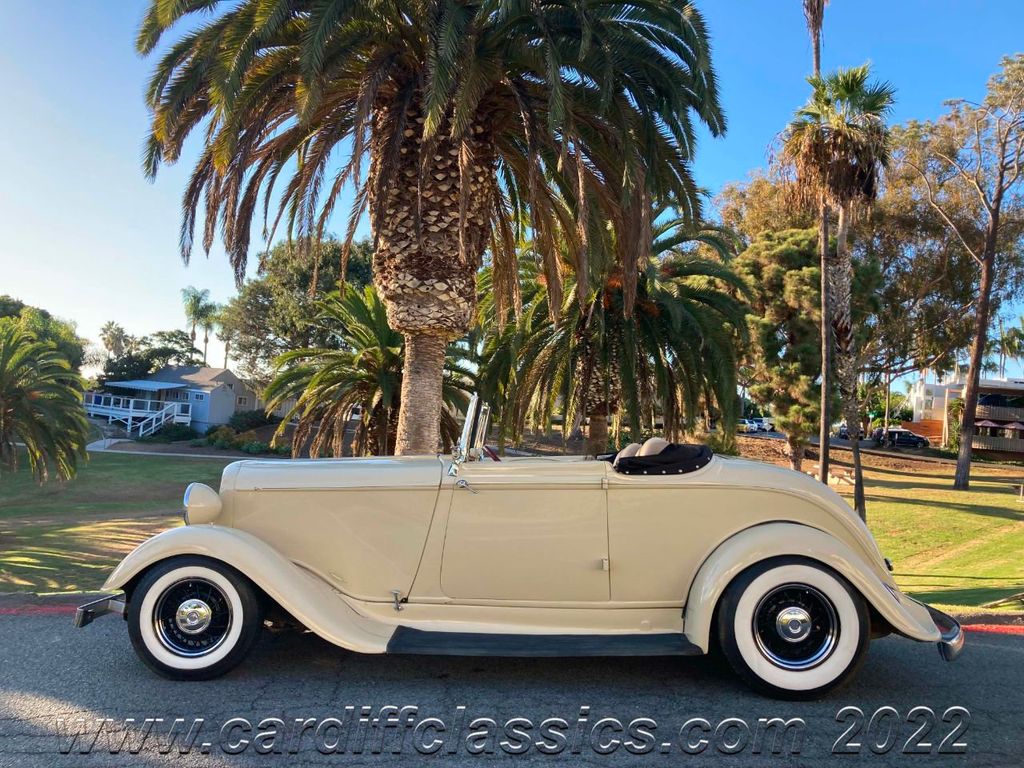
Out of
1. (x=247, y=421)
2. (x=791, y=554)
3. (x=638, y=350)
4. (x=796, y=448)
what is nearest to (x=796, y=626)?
(x=791, y=554)

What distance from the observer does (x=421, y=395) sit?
9062 millimetres

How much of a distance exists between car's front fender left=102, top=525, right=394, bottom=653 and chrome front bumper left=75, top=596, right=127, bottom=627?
10 centimetres

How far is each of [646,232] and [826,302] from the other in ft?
47.6

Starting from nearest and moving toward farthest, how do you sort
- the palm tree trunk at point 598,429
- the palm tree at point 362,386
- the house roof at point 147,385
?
the palm tree trunk at point 598,429, the palm tree at point 362,386, the house roof at point 147,385

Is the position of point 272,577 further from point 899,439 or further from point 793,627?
point 899,439

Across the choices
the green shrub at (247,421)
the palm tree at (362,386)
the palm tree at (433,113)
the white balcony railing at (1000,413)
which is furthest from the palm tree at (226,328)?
the white balcony railing at (1000,413)

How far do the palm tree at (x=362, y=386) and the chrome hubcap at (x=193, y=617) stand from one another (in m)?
10.8

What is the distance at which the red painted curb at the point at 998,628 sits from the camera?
476cm

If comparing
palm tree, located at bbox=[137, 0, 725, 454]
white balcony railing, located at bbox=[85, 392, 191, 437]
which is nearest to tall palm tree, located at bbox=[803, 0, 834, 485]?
palm tree, located at bbox=[137, 0, 725, 454]

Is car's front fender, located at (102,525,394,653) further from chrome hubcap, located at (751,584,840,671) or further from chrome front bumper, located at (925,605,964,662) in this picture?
chrome front bumper, located at (925,605,964,662)

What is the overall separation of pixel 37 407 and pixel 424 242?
14.1 metres

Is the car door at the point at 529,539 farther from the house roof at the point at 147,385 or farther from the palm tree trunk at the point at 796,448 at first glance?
the house roof at the point at 147,385

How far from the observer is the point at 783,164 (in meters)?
19.3

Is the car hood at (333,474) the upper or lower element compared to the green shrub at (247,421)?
upper
